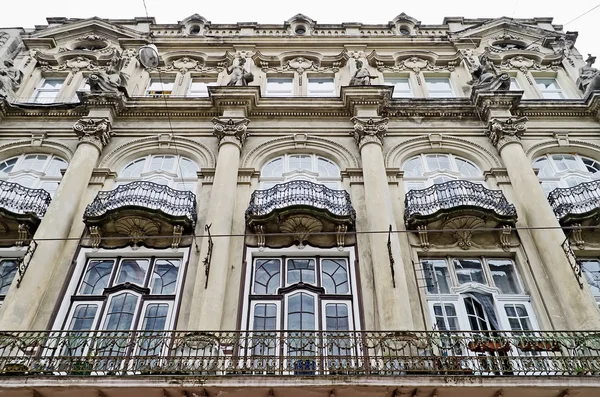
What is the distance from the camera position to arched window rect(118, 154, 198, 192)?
47.4 feet

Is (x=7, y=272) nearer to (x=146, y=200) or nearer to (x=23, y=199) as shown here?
(x=23, y=199)

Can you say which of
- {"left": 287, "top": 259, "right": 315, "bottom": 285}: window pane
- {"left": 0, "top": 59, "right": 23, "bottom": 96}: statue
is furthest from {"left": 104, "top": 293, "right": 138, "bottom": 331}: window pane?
{"left": 0, "top": 59, "right": 23, "bottom": 96}: statue

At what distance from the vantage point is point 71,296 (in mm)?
11531

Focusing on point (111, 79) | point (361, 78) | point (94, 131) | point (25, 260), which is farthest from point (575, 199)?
point (111, 79)

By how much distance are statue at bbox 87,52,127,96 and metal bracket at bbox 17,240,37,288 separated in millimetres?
6152

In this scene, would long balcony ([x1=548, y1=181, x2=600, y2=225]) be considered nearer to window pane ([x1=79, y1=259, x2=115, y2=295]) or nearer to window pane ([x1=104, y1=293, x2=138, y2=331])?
window pane ([x1=104, y1=293, x2=138, y2=331])

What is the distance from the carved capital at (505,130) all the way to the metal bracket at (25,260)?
514 inches

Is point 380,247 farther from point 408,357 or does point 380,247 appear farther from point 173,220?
point 173,220

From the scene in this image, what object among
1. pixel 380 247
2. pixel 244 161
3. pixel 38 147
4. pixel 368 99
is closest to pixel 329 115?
pixel 368 99

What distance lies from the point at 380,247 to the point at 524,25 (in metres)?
14.6

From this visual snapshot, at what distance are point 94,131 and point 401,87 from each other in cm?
1091

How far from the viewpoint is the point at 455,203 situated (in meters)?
12.6

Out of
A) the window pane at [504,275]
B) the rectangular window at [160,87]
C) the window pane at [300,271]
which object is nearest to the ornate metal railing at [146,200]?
the window pane at [300,271]

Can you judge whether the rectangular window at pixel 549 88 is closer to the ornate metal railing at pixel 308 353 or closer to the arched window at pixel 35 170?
the ornate metal railing at pixel 308 353
